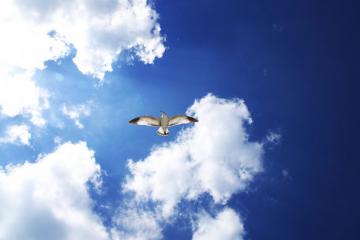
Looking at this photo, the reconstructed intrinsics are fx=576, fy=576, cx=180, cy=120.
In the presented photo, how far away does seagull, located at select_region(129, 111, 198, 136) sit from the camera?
62.4 metres

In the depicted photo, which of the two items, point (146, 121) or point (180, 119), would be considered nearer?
point (180, 119)

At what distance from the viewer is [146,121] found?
63.0 m

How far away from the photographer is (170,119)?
62656 mm

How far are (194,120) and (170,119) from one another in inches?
103

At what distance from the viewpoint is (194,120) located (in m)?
62.6

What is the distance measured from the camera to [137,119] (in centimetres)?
6238

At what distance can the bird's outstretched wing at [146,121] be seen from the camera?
62416mm

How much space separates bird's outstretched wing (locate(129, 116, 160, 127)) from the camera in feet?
205

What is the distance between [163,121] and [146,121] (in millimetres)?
1875

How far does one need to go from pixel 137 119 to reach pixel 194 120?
6.18 m

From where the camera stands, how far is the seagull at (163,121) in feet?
205

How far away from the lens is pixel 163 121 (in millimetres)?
62844
